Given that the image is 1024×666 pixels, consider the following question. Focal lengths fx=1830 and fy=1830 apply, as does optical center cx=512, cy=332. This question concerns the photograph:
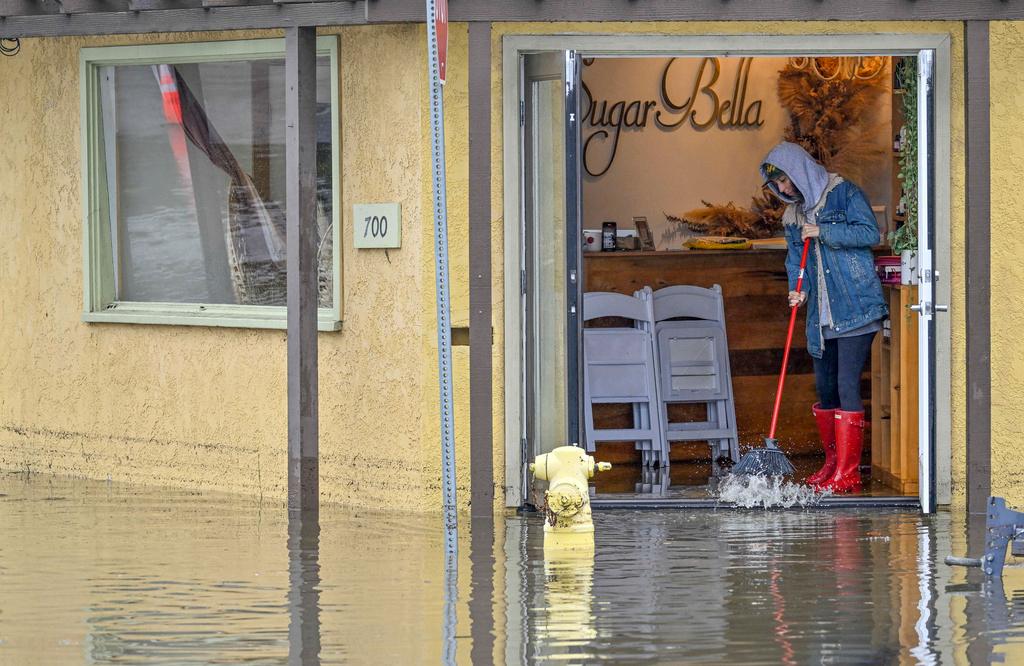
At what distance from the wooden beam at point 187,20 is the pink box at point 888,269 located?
325 centimetres

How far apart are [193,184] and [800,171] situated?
345 centimetres

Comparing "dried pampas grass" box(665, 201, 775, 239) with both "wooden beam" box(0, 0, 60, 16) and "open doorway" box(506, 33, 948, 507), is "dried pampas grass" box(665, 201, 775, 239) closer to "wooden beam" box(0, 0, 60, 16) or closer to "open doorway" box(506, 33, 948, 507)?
"open doorway" box(506, 33, 948, 507)

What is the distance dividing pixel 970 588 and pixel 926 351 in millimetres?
2046

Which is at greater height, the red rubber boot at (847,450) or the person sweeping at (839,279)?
the person sweeping at (839,279)

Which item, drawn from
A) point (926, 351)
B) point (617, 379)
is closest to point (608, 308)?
point (617, 379)

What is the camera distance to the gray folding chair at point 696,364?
11.2m

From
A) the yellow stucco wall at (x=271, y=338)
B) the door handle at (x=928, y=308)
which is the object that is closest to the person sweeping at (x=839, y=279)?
the door handle at (x=928, y=308)

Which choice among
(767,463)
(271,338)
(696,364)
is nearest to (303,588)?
(271,338)

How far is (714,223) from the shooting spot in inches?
503

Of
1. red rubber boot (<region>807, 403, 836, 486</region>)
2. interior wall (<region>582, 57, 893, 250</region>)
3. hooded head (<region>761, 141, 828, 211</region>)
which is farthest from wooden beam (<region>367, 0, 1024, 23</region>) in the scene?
interior wall (<region>582, 57, 893, 250</region>)

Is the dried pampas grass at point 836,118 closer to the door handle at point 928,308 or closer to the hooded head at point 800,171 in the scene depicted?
the hooded head at point 800,171

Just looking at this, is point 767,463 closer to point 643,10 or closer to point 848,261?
point 848,261

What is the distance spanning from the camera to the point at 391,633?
22.0 ft

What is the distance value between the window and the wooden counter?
2.19 metres
